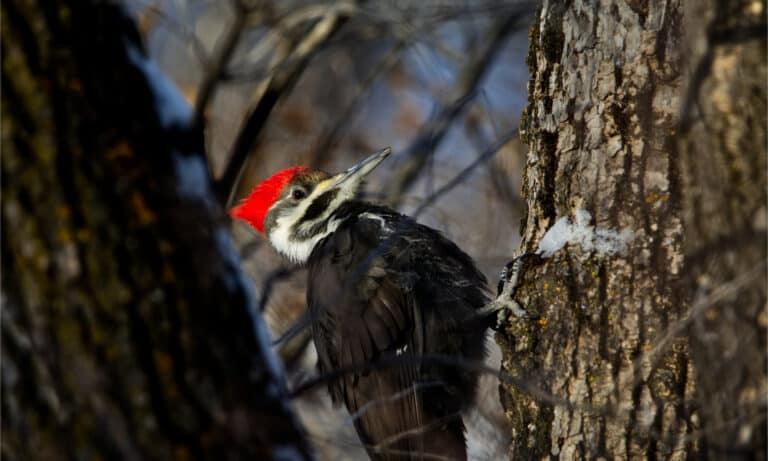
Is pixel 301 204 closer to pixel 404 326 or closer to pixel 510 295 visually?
pixel 404 326

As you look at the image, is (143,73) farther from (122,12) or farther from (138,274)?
(138,274)

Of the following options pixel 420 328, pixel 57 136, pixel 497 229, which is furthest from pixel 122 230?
pixel 497 229

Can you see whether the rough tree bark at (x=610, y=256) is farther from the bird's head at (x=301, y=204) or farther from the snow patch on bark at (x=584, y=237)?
the bird's head at (x=301, y=204)

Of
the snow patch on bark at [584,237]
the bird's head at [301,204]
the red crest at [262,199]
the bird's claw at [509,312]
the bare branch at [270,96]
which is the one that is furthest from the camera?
the bare branch at [270,96]

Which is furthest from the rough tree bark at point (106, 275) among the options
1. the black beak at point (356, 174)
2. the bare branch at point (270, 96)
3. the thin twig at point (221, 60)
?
the thin twig at point (221, 60)

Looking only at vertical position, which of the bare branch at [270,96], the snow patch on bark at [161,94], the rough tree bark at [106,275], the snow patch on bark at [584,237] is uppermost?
the bare branch at [270,96]

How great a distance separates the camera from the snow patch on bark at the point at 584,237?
264cm

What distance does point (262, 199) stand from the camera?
4414 mm

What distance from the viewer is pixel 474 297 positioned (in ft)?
12.0

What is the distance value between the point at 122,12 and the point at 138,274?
545 mm

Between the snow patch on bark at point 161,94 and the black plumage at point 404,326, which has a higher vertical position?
the snow patch on bark at point 161,94

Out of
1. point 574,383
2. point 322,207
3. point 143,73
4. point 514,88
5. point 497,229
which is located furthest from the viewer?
A: point 514,88

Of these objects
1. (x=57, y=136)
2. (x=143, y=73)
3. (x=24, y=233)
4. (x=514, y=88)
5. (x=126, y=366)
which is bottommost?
(x=126, y=366)

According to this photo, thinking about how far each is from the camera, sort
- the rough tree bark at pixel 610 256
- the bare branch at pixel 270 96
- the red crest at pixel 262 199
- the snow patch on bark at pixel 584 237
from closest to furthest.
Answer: the rough tree bark at pixel 610 256 → the snow patch on bark at pixel 584 237 → the red crest at pixel 262 199 → the bare branch at pixel 270 96
